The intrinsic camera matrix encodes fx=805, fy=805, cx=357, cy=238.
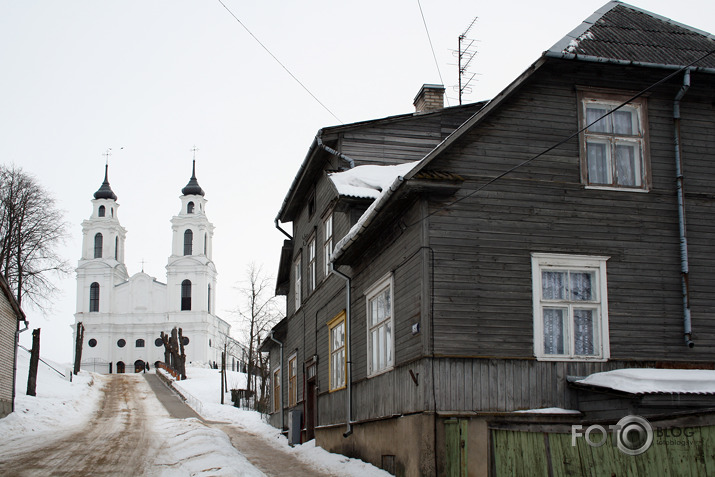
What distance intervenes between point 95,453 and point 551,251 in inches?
484

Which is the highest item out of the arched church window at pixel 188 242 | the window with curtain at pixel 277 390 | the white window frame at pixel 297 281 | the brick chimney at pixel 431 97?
the arched church window at pixel 188 242

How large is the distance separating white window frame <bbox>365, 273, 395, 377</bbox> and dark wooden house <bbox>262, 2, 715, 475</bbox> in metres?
0.08

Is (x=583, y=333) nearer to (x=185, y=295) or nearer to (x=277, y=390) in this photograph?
(x=277, y=390)

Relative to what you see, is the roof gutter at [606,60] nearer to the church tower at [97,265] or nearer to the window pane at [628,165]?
the window pane at [628,165]

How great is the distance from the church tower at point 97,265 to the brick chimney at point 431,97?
87.7 meters

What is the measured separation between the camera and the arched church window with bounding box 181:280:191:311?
101562mm

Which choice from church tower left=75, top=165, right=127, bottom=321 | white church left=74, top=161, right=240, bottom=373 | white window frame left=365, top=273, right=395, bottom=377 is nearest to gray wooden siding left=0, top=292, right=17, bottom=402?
white window frame left=365, top=273, right=395, bottom=377

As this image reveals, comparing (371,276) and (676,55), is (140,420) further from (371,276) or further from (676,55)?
(676,55)

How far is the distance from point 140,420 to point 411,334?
75.2 ft

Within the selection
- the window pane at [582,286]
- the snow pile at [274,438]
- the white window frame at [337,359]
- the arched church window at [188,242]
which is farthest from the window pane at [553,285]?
the arched church window at [188,242]

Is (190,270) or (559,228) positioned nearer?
(559,228)

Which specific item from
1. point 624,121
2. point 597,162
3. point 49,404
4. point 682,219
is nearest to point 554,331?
point 682,219

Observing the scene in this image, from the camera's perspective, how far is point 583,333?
1265 cm

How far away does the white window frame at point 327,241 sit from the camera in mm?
19297
